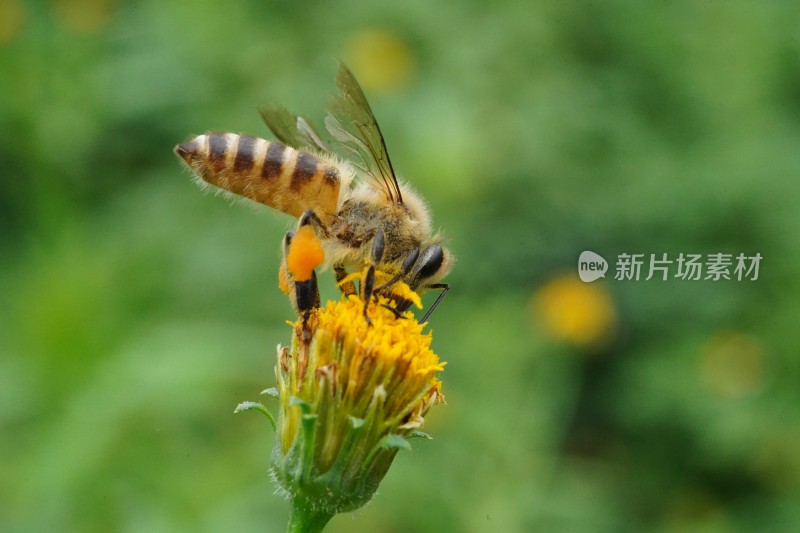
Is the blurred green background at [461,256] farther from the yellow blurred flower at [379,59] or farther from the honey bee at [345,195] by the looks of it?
the honey bee at [345,195]

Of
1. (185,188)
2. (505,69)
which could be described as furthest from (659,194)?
(185,188)

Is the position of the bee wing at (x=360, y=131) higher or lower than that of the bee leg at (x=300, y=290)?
higher

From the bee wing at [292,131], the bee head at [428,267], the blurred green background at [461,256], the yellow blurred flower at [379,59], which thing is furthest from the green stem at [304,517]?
the yellow blurred flower at [379,59]

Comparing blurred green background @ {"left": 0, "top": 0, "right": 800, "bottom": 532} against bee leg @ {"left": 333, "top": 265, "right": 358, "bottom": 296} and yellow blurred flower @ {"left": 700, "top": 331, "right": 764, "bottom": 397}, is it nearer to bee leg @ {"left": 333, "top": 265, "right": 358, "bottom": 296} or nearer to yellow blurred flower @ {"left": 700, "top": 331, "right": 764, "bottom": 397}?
yellow blurred flower @ {"left": 700, "top": 331, "right": 764, "bottom": 397}

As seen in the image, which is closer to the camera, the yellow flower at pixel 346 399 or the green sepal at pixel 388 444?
the green sepal at pixel 388 444

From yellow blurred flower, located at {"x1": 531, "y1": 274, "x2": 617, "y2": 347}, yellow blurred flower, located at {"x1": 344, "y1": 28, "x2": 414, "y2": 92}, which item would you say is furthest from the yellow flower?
yellow blurred flower, located at {"x1": 344, "y1": 28, "x2": 414, "y2": 92}

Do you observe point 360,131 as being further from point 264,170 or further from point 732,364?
point 732,364
